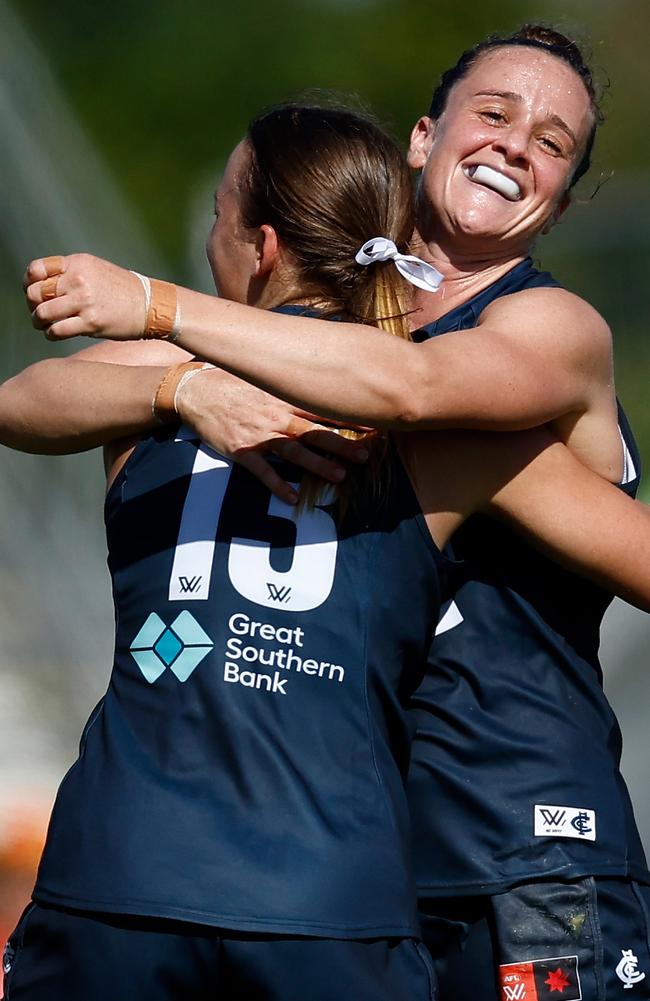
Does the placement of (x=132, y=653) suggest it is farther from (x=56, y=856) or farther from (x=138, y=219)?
(x=138, y=219)

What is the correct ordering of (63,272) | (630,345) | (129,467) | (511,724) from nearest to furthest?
(63,272) < (129,467) < (511,724) < (630,345)

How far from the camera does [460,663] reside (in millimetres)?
2213

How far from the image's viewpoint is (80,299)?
1646mm

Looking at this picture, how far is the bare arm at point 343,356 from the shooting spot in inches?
65.5

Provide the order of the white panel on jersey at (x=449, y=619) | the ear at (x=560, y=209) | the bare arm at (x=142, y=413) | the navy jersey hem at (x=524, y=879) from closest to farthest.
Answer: the bare arm at (x=142, y=413), the navy jersey hem at (x=524, y=879), the white panel on jersey at (x=449, y=619), the ear at (x=560, y=209)

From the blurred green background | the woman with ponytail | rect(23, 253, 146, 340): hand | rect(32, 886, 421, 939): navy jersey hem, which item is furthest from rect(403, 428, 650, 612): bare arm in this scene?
the blurred green background

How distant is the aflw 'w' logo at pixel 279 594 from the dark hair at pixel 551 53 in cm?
118

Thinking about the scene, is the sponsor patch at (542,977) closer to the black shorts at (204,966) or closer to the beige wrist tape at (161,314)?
the black shorts at (204,966)

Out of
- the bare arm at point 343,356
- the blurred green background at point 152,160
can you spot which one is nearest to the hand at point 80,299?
the bare arm at point 343,356

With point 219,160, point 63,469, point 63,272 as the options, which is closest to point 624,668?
point 63,469

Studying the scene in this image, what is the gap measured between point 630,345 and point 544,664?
139 inches

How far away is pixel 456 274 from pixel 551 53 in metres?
0.47

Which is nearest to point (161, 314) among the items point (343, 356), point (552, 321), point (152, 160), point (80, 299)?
point (80, 299)

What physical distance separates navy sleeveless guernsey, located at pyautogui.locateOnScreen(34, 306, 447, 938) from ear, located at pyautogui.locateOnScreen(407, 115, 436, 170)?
960mm
